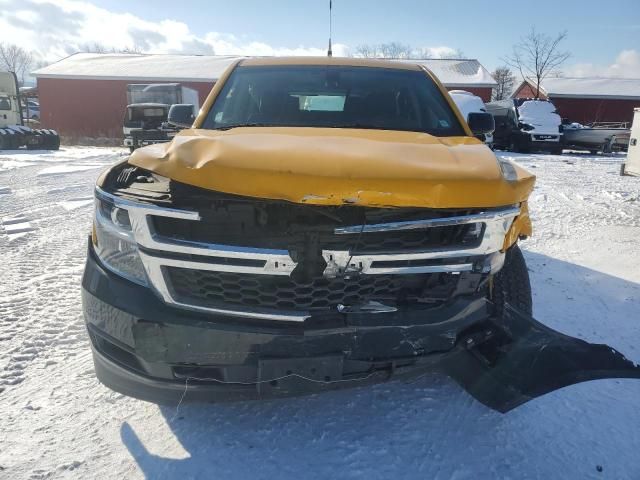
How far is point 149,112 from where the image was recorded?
17.6m

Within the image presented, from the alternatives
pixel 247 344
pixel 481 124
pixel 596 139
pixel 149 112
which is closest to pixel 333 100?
pixel 481 124

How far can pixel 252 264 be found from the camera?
173 centimetres

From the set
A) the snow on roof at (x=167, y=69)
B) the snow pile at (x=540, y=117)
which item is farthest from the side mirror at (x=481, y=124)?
the snow on roof at (x=167, y=69)

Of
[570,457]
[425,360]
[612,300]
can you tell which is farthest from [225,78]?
[612,300]

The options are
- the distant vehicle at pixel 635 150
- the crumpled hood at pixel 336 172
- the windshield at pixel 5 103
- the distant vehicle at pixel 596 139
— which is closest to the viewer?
the crumpled hood at pixel 336 172

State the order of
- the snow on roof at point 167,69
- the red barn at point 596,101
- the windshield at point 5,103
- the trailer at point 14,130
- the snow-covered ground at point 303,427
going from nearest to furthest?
the snow-covered ground at point 303,427 → the trailer at point 14,130 → the windshield at point 5,103 → the snow on roof at point 167,69 → the red barn at point 596,101

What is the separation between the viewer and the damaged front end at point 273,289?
5.70 ft

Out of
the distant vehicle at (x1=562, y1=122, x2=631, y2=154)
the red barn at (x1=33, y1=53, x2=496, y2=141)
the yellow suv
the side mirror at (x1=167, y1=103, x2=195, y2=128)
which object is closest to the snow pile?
the distant vehicle at (x1=562, y1=122, x2=631, y2=154)

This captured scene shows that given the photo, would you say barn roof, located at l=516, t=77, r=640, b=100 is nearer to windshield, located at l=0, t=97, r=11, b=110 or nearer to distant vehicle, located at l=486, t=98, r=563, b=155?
distant vehicle, located at l=486, t=98, r=563, b=155

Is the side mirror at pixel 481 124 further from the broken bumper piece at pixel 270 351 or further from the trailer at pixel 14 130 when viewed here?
the trailer at pixel 14 130

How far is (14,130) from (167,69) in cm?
1423

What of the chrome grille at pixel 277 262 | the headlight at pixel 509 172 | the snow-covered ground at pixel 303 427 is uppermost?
the headlight at pixel 509 172

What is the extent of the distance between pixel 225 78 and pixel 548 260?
3.38 meters

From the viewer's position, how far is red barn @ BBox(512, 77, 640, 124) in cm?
3309
